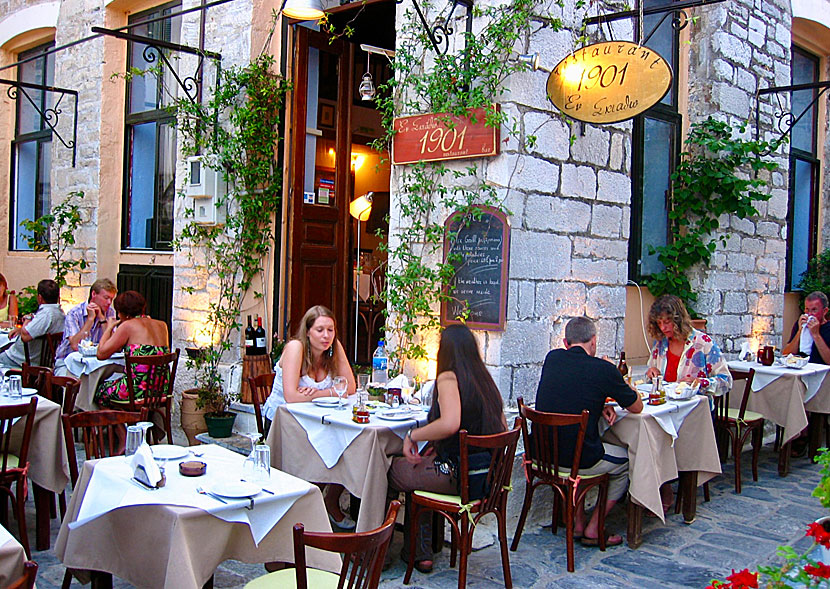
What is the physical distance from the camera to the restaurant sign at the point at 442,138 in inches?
182


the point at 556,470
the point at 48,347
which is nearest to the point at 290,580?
the point at 556,470

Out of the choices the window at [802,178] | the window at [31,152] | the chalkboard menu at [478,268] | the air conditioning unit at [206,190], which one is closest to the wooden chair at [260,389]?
the chalkboard menu at [478,268]

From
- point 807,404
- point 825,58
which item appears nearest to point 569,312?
point 807,404

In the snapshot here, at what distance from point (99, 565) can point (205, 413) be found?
10.9 ft

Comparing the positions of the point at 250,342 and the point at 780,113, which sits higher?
the point at 780,113

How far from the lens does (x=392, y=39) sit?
7121 mm

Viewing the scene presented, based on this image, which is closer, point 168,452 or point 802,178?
point 168,452

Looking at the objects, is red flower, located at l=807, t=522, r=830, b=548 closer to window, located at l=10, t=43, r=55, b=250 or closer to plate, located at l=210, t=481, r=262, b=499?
plate, located at l=210, t=481, r=262, b=499

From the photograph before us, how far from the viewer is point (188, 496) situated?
2707 millimetres

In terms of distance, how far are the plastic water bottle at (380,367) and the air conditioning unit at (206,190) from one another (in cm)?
209

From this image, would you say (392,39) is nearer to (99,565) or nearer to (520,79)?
(520,79)

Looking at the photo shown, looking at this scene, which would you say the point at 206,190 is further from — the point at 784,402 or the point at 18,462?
the point at 784,402

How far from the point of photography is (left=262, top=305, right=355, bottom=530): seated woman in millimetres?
4340

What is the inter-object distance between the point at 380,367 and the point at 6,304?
4659mm
